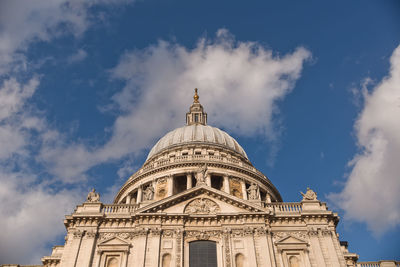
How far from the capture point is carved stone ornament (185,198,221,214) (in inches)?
1283

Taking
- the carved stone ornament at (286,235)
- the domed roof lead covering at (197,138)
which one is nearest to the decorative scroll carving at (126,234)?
the carved stone ornament at (286,235)

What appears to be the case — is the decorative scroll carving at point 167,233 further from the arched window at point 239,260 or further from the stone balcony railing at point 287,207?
the stone balcony railing at point 287,207

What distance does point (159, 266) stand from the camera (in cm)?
2916

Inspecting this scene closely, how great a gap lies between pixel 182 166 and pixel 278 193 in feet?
51.6

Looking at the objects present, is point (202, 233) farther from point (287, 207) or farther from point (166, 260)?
point (287, 207)

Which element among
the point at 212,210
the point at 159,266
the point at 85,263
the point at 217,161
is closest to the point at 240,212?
the point at 212,210

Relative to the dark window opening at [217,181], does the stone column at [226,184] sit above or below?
below

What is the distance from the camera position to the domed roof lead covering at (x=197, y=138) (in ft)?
186

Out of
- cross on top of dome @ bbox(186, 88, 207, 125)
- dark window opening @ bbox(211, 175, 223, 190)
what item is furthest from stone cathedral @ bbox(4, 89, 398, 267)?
cross on top of dome @ bbox(186, 88, 207, 125)

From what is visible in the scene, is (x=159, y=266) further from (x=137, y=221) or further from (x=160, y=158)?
(x=160, y=158)

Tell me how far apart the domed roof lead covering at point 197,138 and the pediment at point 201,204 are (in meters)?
22.2

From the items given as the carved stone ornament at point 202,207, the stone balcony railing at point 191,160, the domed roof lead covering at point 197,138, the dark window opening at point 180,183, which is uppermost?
the domed roof lead covering at point 197,138

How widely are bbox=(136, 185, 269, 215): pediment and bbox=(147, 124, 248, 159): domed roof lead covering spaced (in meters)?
22.2

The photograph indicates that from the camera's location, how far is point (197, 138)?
57.0 meters
